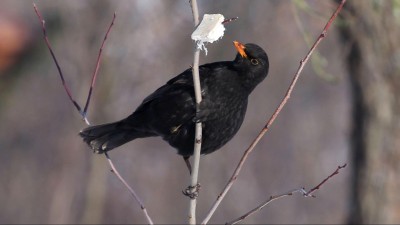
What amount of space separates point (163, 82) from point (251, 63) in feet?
41.3

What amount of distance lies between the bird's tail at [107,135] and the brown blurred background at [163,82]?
1562mm

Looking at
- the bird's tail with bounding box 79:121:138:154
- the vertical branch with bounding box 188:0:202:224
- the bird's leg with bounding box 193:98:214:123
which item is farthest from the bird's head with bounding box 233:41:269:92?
the vertical branch with bounding box 188:0:202:224

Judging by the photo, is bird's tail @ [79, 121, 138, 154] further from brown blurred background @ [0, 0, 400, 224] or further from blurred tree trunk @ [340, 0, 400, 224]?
blurred tree trunk @ [340, 0, 400, 224]

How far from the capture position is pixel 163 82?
17.2 meters

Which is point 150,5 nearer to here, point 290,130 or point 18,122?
point 18,122

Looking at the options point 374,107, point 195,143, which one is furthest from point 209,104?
point 374,107

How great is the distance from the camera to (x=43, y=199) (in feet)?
63.4

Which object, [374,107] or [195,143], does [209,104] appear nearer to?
[195,143]

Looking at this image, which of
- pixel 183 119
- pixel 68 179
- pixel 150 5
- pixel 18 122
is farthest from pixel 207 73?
pixel 18 122

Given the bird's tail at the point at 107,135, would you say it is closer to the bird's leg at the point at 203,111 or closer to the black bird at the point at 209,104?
the black bird at the point at 209,104

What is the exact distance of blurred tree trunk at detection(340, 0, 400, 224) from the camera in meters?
6.43

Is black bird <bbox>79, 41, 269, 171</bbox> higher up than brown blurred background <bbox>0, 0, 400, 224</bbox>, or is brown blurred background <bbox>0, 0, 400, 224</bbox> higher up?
black bird <bbox>79, 41, 269, 171</bbox>

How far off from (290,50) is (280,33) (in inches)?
77.4

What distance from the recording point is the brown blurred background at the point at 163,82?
6.61 meters
